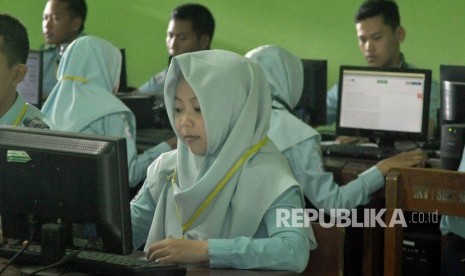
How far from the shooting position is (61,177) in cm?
189

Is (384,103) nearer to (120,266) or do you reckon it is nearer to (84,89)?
(84,89)

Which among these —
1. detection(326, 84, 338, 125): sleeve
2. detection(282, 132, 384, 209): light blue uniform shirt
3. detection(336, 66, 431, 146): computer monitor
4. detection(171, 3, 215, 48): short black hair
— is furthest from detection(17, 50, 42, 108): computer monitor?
detection(282, 132, 384, 209): light blue uniform shirt

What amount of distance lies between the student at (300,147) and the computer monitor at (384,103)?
0.71m

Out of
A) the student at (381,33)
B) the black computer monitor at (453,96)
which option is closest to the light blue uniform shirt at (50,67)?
the student at (381,33)

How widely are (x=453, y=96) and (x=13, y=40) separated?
85.4 inches

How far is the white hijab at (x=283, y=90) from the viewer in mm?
3410

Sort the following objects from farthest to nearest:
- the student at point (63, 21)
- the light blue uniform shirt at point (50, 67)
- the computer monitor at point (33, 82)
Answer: the student at point (63, 21)
the light blue uniform shirt at point (50, 67)
the computer monitor at point (33, 82)

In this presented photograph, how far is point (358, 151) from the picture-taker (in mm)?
4098

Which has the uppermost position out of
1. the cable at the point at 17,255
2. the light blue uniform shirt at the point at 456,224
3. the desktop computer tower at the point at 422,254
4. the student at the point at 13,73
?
the student at the point at 13,73

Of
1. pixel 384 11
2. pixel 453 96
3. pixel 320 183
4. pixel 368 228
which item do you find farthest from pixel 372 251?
pixel 384 11

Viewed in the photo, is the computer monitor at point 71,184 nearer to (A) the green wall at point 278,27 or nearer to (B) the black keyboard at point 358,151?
(B) the black keyboard at point 358,151

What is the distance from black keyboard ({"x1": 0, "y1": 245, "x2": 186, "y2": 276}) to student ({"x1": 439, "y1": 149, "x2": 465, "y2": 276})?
144cm

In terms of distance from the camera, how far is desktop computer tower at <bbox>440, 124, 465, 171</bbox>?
11.7 ft

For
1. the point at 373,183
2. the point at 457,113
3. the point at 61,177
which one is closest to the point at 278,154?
the point at 61,177
